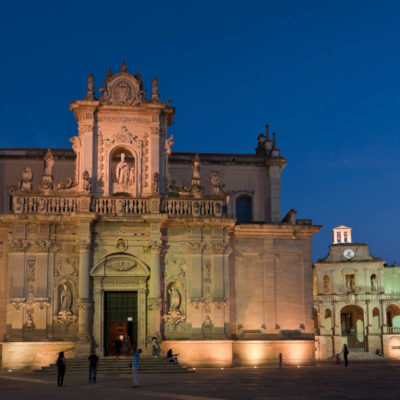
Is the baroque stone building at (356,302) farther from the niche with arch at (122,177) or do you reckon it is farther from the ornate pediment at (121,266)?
the niche with arch at (122,177)

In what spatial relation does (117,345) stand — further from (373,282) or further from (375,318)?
(373,282)

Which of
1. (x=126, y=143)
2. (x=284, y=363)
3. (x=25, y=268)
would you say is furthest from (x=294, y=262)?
(x=25, y=268)

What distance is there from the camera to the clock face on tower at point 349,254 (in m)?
68.8

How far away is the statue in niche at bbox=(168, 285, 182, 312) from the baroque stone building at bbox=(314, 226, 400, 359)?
110 feet

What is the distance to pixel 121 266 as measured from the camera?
115 ft

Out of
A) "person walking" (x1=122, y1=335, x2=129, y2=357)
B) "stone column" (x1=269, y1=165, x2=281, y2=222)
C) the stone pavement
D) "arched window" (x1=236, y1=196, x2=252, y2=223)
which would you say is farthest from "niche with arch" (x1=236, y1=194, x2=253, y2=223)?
the stone pavement

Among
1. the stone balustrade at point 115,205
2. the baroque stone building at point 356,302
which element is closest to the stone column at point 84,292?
the stone balustrade at point 115,205

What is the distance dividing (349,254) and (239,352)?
35.9m

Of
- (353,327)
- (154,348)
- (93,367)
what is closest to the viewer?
(93,367)

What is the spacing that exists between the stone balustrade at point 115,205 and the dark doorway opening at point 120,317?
4.51 meters

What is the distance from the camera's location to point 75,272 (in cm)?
3475

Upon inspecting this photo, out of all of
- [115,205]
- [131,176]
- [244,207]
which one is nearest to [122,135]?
[131,176]

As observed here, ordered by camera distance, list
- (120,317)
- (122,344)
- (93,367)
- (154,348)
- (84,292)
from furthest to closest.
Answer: (120,317)
(122,344)
(84,292)
(154,348)
(93,367)

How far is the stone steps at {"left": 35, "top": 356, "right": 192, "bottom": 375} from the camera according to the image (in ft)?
102
